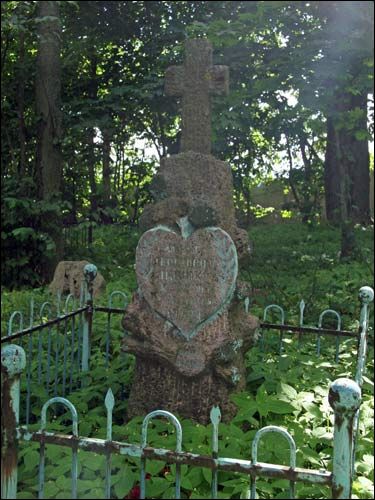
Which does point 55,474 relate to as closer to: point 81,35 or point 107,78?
point 81,35

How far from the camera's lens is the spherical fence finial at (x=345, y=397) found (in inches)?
78.8

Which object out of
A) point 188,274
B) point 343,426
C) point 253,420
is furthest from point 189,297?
point 343,426

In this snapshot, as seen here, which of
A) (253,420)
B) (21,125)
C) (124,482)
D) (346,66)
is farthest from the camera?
(21,125)

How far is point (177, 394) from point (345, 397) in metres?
1.72

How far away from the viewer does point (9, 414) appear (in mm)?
2316

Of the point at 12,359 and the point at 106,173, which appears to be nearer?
the point at 12,359

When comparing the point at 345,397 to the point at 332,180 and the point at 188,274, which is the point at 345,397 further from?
the point at 332,180

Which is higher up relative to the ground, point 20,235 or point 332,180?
point 332,180

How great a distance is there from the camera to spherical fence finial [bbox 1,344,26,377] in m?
2.24

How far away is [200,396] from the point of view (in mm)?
3502

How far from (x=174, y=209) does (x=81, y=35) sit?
6.27 meters

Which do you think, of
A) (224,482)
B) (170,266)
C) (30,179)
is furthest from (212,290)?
(30,179)

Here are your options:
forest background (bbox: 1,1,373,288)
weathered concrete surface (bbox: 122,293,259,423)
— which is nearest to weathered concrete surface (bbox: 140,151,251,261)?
weathered concrete surface (bbox: 122,293,259,423)

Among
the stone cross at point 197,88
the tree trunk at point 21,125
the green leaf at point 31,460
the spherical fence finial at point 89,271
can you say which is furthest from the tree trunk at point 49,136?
the green leaf at point 31,460
